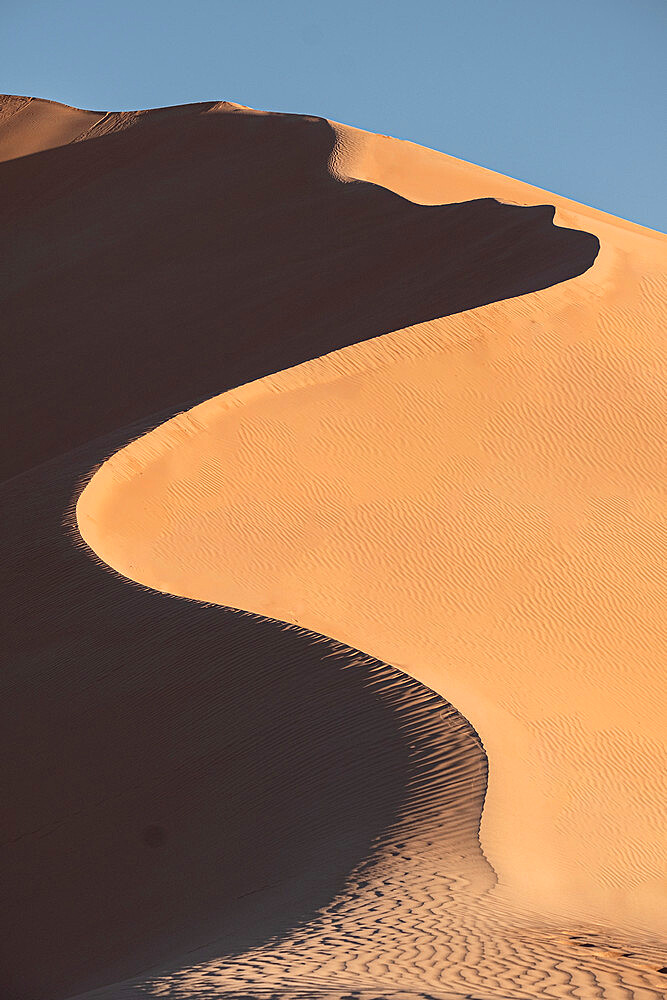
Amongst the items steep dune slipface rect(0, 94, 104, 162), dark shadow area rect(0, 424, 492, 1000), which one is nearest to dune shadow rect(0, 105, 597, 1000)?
dark shadow area rect(0, 424, 492, 1000)

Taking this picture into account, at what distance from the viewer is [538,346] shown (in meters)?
12.0

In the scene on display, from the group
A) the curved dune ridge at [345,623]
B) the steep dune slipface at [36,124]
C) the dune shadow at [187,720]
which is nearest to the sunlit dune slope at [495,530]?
the curved dune ridge at [345,623]

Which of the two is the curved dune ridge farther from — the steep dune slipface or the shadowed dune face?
the steep dune slipface

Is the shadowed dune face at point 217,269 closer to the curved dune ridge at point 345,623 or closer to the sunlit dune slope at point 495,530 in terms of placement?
the curved dune ridge at point 345,623

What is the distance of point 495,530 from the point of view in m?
10.0

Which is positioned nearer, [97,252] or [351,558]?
[351,558]

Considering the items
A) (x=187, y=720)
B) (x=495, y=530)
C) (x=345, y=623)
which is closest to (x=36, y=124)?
(x=495, y=530)

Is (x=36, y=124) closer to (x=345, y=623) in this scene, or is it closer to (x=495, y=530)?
(x=495, y=530)

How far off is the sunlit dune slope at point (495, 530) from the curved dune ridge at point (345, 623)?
0.11 feet

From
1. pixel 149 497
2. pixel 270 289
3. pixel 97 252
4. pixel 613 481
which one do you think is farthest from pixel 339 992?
pixel 97 252

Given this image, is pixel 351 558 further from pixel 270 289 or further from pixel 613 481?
pixel 270 289

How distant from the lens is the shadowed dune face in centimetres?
1352

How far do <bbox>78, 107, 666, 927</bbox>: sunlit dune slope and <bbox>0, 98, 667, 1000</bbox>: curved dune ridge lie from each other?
0.11ft

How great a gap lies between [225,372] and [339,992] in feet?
32.7
